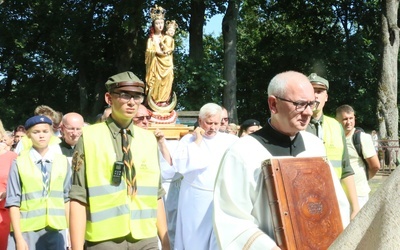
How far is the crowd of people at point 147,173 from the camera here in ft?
11.5

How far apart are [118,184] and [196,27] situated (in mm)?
19479

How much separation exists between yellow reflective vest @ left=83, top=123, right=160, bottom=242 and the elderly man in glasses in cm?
105

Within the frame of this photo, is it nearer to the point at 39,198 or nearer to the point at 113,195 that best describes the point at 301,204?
the point at 113,195

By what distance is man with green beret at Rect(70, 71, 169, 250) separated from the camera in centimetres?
434

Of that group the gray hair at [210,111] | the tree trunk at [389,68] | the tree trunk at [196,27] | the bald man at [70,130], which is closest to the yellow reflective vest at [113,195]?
the bald man at [70,130]

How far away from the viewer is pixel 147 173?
4.58 metres

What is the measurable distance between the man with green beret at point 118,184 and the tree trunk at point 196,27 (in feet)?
61.8

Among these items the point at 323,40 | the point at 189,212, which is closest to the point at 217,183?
the point at 189,212

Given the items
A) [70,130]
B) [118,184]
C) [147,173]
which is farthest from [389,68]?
[118,184]

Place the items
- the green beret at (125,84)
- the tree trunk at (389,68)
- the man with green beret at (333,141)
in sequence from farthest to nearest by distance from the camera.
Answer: the tree trunk at (389,68), the man with green beret at (333,141), the green beret at (125,84)

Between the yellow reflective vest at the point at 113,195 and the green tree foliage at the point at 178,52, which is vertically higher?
the green tree foliage at the point at 178,52

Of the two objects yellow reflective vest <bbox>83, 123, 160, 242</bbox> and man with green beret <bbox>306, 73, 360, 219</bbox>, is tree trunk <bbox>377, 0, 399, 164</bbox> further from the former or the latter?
yellow reflective vest <bbox>83, 123, 160, 242</bbox>

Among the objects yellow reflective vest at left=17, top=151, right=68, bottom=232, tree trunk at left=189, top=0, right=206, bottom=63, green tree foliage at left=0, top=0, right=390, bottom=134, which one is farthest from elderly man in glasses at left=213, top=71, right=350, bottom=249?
tree trunk at left=189, top=0, right=206, bottom=63

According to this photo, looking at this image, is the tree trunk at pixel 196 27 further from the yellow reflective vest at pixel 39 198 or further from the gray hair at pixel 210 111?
the yellow reflective vest at pixel 39 198
